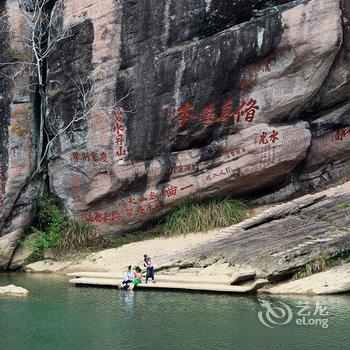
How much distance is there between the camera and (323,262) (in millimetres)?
13008

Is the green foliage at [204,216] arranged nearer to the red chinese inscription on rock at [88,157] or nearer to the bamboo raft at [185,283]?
the red chinese inscription on rock at [88,157]

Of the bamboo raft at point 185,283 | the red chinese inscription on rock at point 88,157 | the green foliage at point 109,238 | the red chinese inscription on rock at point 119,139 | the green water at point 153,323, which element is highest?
the red chinese inscription on rock at point 119,139

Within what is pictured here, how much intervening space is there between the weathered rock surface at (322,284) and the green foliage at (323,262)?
0.16m

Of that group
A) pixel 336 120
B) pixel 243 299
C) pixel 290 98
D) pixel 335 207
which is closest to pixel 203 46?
pixel 290 98

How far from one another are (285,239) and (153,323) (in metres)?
4.03

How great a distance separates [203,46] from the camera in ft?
52.3

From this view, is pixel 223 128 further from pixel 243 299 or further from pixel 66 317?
pixel 66 317

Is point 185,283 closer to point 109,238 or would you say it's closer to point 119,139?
point 109,238

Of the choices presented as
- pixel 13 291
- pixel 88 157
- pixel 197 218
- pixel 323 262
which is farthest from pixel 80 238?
pixel 323 262

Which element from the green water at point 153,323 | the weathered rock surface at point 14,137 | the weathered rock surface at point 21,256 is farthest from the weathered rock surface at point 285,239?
the weathered rock surface at point 14,137

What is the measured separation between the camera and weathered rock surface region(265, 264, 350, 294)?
1238 cm

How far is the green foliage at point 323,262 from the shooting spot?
13.0m

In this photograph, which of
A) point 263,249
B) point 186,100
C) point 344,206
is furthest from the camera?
point 186,100

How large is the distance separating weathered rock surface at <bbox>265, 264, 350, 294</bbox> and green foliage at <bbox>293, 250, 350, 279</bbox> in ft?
0.53
